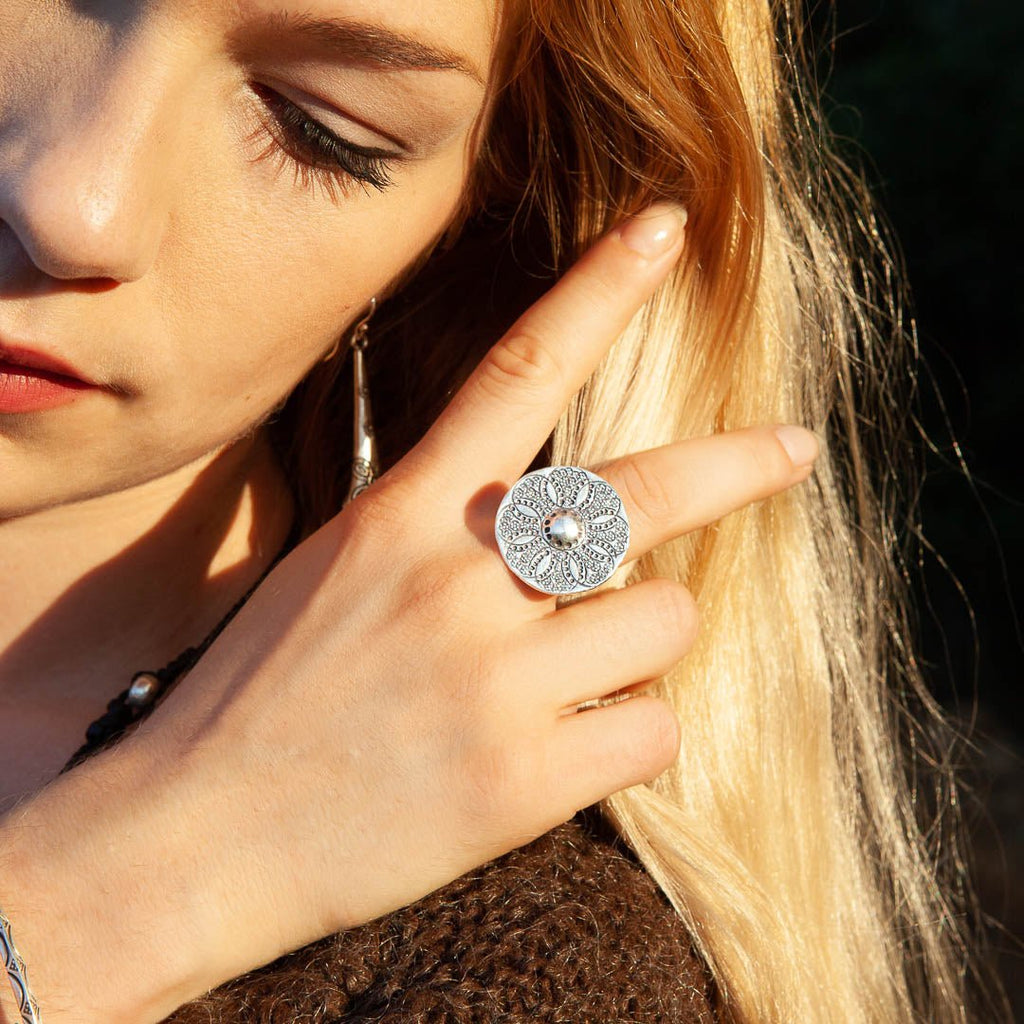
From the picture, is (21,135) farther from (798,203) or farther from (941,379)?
(941,379)

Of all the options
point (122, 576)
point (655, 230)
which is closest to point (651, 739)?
point (655, 230)

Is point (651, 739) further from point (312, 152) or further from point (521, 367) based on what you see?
point (312, 152)

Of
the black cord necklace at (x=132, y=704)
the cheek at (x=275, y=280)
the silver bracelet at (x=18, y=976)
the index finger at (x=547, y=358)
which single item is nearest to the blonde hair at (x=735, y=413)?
the index finger at (x=547, y=358)

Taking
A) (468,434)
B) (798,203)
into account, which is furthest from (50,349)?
(798,203)

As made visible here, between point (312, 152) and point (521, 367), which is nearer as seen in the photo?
point (312, 152)

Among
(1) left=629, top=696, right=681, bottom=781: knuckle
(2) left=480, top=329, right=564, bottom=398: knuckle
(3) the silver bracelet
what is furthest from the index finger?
(3) the silver bracelet

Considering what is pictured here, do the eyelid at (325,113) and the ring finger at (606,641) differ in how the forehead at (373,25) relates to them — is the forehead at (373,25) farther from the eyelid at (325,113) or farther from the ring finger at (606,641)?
the ring finger at (606,641)

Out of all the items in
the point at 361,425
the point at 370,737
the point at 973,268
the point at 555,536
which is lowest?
the point at 370,737
